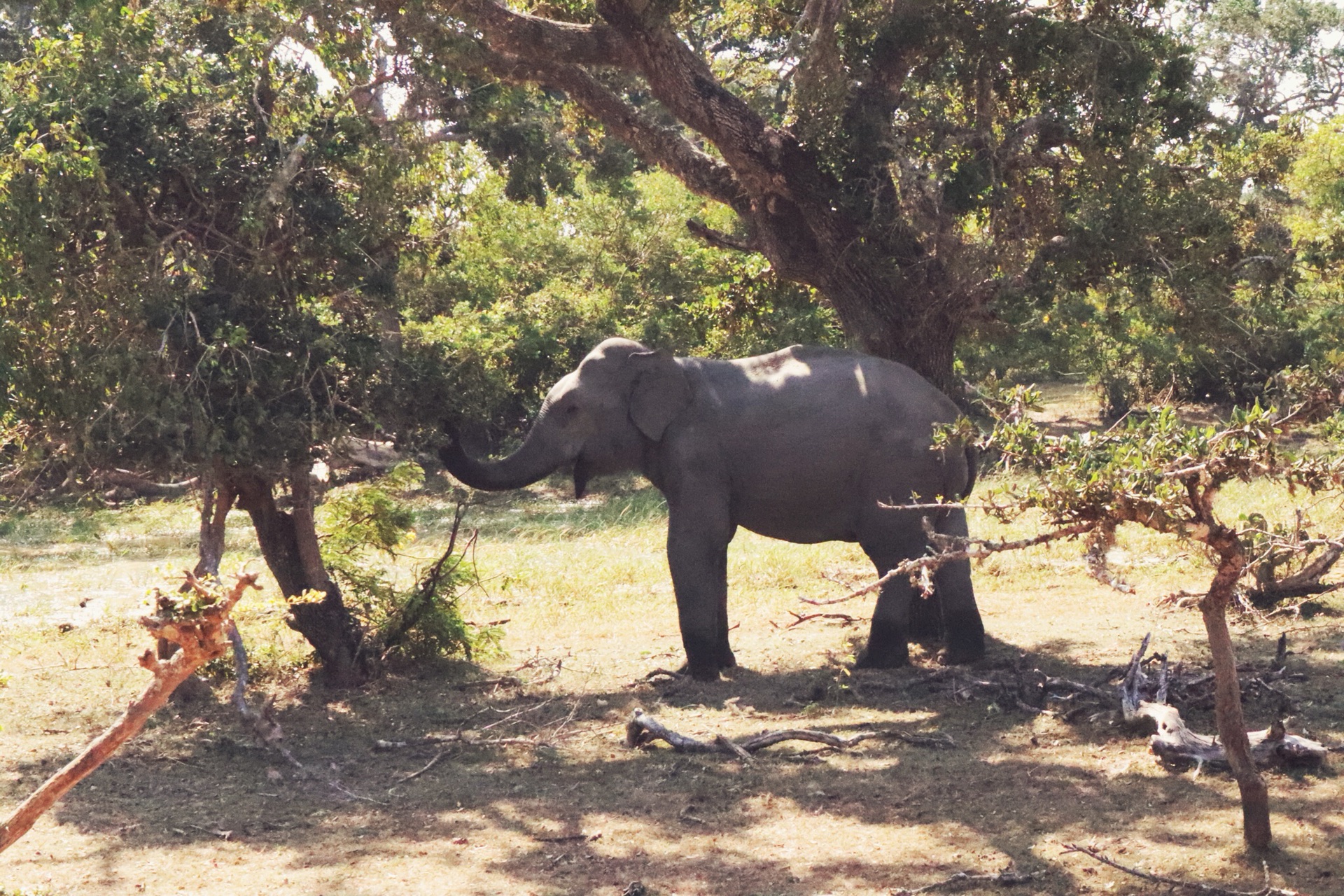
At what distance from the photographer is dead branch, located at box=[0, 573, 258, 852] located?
370 centimetres

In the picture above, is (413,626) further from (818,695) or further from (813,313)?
(813,313)

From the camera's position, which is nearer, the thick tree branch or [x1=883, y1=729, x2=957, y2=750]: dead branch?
[x1=883, y1=729, x2=957, y2=750]: dead branch

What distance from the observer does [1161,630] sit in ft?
35.1

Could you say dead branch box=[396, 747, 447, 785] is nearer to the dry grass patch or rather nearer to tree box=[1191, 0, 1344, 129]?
the dry grass patch

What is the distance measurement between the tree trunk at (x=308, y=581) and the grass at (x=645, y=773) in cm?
19

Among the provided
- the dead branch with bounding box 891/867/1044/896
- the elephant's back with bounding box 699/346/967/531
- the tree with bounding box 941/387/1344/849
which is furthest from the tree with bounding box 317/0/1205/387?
the dead branch with bounding box 891/867/1044/896

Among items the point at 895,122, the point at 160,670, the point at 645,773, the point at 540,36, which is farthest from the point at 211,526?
the point at 895,122

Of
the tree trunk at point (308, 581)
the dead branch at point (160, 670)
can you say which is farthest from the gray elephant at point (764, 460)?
the dead branch at point (160, 670)

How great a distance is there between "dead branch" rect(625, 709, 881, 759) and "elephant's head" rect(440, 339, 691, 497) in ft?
7.24

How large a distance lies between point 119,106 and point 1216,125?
731 cm

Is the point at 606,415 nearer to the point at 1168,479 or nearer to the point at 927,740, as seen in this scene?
the point at 927,740

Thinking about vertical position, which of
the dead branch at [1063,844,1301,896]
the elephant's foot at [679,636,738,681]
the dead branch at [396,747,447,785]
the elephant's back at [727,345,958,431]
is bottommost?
the dead branch at [396,747,447,785]

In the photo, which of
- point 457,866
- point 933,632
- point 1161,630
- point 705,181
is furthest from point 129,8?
point 1161,630

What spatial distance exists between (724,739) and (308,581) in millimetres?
3105
